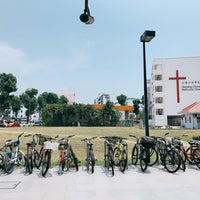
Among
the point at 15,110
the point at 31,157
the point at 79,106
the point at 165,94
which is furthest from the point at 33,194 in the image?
the point at 15,110

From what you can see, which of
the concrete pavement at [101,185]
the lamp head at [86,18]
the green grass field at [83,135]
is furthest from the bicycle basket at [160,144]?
the lamp head at [86,18]

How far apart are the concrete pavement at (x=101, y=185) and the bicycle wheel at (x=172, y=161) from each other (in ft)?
0.50

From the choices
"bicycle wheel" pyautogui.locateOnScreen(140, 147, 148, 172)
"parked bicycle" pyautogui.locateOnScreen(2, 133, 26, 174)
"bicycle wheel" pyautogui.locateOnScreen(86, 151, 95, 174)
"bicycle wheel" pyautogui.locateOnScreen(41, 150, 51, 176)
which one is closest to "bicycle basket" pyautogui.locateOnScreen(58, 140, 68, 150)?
"bicycle wheel" pyautogui.locateOnScreen(41, 150, 51, 176)

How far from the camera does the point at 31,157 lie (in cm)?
622

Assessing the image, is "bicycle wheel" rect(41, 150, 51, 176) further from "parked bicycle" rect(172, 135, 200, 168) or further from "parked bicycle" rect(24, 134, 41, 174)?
"parked bicycle" rect(172, 135, 200, 168)

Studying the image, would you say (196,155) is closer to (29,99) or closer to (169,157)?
(169,157)

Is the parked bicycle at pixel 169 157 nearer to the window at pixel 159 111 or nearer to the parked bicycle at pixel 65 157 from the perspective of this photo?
the parked bicycle at pixel 65 157

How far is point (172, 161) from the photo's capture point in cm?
623

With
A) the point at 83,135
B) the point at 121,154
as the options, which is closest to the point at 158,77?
the point at 83,135

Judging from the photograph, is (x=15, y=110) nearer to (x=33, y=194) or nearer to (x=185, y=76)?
(x=185, y=76)

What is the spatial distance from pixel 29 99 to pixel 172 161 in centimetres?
6714

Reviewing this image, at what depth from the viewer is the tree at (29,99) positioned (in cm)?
6844

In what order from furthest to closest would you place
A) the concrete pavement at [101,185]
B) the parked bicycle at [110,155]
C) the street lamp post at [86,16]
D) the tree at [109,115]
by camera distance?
the tree at [109,115], the parked bicycle at [110,155], the street lamp post at [86,16], the concrete pavement at [101,185]

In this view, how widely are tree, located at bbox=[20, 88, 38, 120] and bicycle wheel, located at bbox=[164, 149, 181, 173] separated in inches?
2619
